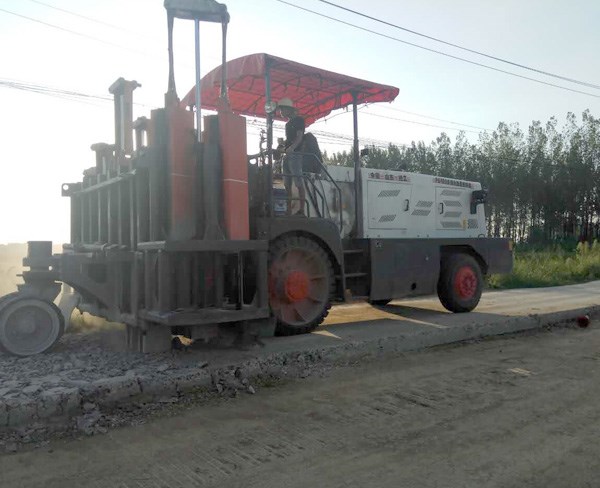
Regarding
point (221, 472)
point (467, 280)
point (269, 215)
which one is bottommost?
point (221, 472)

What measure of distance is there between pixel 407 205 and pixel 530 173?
31.5 m

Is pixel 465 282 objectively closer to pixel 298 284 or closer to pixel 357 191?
pixel 357 191

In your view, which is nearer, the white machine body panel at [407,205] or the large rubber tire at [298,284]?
the large rubber tire at [298,284]

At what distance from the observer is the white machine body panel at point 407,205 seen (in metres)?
7.85

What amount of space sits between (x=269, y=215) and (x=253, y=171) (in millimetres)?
645

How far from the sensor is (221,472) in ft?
10.6

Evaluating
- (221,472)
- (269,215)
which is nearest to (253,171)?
(269,215)

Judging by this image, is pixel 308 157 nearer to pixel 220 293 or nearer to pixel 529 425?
pixel 220 293

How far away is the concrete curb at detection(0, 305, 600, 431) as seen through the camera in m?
4.04

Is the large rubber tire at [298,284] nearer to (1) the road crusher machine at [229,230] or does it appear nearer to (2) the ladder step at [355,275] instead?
(1) the road crusher machine at [229,230]

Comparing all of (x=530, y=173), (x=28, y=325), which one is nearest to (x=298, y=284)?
(x=28, y=325)

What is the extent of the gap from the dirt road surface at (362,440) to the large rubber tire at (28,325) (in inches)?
87.0

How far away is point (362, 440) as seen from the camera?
12.2 feet

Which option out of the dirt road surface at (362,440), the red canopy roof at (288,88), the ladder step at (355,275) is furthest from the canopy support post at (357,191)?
the dirt road surface at (362,440)
